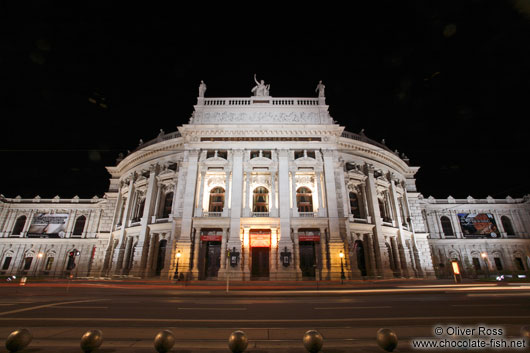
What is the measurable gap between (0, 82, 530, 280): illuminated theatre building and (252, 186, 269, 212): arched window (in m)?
0.12

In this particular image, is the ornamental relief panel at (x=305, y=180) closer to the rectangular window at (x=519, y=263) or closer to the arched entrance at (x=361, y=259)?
the arched entrance at (x=361, y=259)

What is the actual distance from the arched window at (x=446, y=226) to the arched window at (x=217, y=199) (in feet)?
134

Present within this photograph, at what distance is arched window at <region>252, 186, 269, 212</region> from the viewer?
30203 millimetres

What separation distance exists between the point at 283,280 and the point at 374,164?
69.4 ft

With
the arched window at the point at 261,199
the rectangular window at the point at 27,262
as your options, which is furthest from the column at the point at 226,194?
the rectangular window at the point at 27,262

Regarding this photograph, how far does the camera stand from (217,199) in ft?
101

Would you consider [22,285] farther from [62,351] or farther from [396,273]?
[396,273]

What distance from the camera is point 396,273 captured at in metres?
31.4

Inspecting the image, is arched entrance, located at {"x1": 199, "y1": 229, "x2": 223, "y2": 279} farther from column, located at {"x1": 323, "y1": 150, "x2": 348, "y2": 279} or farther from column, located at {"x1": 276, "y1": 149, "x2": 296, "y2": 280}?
column, located at {"x1": 323, "y1": 150, "x2": 348, "y2": 279}

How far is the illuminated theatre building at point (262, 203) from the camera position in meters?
26.7

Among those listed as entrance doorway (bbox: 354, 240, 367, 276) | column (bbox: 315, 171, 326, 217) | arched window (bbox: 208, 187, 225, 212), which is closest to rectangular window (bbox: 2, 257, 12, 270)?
arched window (bbox: 208, 187, 225, 212)

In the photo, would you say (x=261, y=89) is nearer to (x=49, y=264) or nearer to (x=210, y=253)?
(x=210, y=253)

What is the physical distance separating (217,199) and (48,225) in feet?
124

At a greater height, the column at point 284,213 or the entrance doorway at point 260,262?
the column at point 284,213
